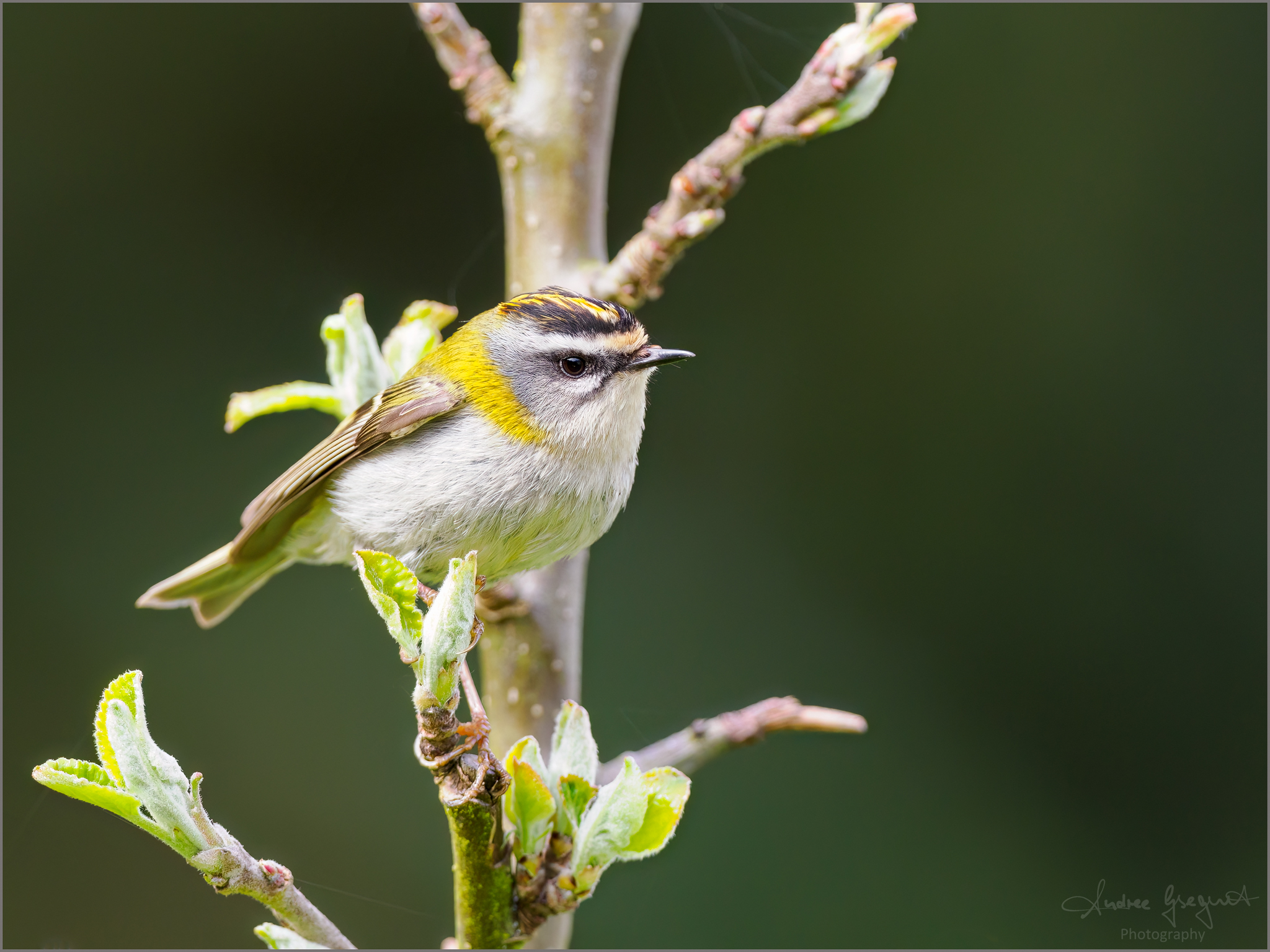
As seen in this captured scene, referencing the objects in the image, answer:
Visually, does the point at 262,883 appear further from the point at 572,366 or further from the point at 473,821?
the point at 572,366

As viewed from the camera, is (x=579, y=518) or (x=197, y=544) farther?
(x=197, y=544)

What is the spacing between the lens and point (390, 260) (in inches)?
99.3

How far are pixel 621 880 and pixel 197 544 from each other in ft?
4.07

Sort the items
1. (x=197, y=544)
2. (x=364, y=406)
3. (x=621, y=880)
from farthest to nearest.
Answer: (x=197, y=544) → (x=621, y=880) → (x=364, y=406)

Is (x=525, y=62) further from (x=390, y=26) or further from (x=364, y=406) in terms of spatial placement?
(x=390, y=26)

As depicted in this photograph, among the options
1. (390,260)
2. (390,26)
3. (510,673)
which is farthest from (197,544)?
(510,673)

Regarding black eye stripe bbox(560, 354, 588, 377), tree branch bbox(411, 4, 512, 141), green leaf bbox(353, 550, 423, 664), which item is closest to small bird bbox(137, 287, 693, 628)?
black eye stripe bbox(560, 354, 588, 377)

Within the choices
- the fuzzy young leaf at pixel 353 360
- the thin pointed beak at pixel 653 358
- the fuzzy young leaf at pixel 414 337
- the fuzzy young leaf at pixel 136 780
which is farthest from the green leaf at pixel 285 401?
the fuzzy young leaf at pixel 136 780

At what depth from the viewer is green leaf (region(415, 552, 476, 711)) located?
27.7 inches

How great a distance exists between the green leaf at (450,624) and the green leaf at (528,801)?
157mm

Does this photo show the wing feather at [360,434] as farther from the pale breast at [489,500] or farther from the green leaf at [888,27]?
the green leaf at [888,27]

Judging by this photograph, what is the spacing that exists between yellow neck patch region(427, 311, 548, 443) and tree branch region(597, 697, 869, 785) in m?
0.39

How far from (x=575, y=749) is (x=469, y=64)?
870 millimetres

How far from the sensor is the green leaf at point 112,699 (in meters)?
0.68
